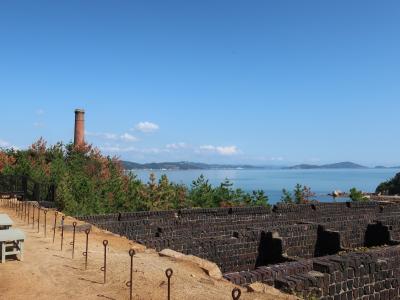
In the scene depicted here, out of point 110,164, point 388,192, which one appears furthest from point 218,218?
point 388,192

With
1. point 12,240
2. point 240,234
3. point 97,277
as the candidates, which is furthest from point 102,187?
point 97,277

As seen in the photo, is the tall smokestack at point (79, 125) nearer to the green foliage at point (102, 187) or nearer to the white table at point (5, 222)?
the green foliage at point (102, 187)

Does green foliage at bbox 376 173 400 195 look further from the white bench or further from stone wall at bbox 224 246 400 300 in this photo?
the white bench

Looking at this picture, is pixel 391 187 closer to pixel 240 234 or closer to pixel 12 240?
pixel 240 234

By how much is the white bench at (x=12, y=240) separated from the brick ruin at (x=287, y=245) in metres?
3.54

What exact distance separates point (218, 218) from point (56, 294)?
36.4ft

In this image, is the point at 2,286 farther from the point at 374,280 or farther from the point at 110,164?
the point at 110,164

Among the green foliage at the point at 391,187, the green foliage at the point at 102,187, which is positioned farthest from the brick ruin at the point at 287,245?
the green foliage at the point at 391,187

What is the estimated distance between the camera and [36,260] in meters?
8.71

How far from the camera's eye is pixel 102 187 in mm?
22094

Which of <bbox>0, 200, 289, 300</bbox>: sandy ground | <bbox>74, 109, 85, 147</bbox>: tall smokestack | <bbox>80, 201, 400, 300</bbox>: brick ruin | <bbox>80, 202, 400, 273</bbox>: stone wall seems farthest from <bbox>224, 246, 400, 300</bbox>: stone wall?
<bbox>74, 109, 85, 147</bbox>: tall smokestack

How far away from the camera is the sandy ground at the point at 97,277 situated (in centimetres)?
667

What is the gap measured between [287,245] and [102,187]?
11.5m

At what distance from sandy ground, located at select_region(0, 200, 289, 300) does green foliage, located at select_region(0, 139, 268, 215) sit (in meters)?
9.49
